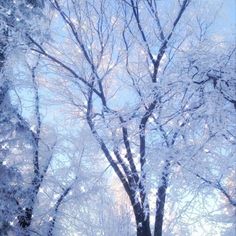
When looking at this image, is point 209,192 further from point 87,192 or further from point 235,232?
point 235,232

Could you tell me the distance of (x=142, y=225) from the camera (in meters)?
10.5

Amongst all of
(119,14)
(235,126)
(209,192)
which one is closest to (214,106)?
(235,126)

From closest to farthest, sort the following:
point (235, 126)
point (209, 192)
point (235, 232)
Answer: point (235, 126), point (209, 192), point (235, 232)

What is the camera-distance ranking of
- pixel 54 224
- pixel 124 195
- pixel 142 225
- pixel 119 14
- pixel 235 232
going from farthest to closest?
1. pixel 124 195
2. pixel 235 232
3. pixel 54 224
4. pixel 119 14
5. pixel 142 225

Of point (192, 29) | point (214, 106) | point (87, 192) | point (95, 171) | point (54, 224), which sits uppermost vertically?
point (192, 29)

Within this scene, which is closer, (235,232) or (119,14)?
(119,14)

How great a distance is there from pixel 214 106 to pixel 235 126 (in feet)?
2.55

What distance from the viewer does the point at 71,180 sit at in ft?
45.6

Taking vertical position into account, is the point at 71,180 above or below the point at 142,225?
above

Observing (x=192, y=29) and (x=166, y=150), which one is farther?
(x=192, y=29)

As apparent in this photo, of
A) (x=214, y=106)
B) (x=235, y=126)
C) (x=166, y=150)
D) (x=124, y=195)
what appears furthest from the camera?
(x=124, y=195)

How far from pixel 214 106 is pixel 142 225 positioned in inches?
227

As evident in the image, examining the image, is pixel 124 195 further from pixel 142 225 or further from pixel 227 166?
pixel 227 166

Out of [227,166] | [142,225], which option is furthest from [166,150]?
[142,225]
